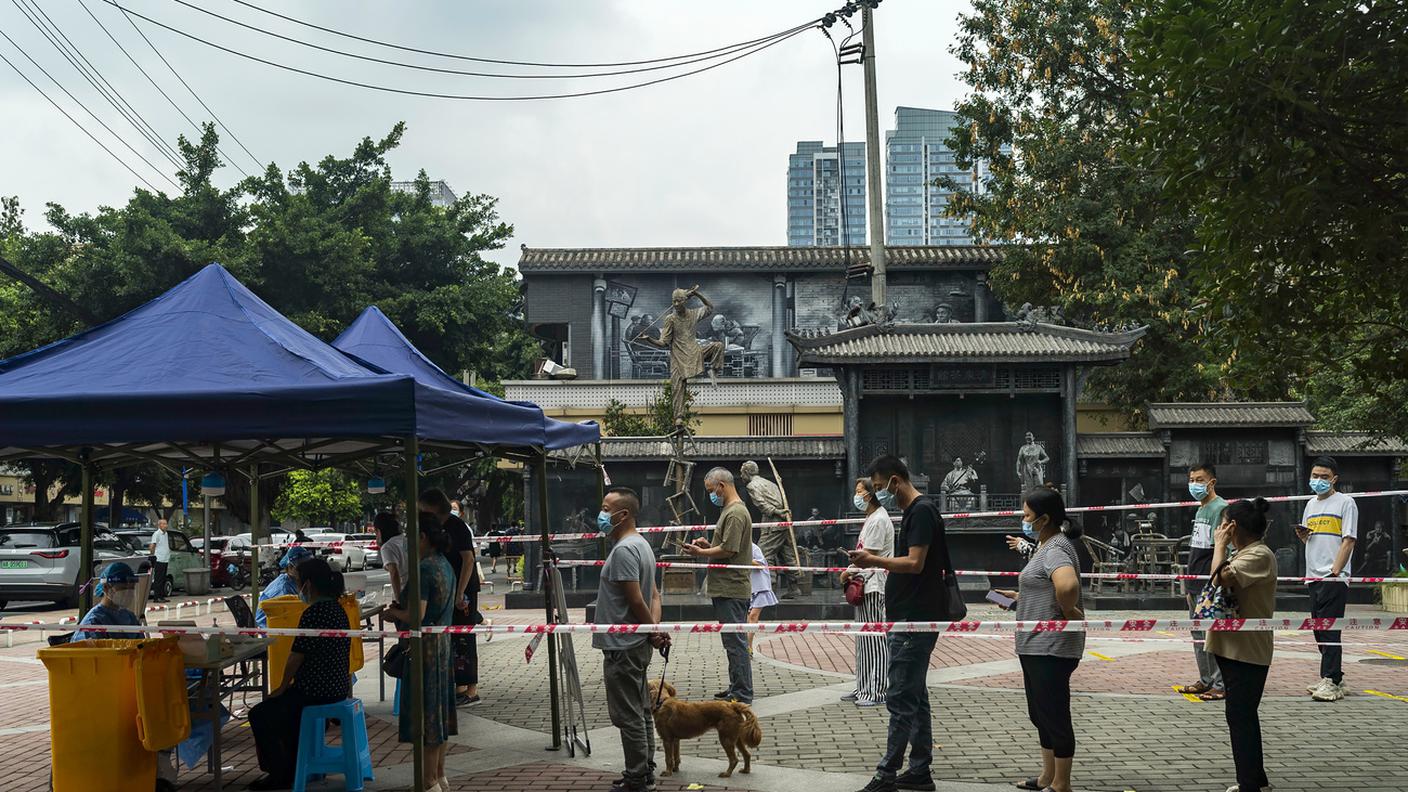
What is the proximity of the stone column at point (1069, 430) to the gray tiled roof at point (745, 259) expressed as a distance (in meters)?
13.9

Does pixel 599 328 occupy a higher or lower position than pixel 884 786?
higher

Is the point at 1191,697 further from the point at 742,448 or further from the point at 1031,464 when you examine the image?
the point at 742,448

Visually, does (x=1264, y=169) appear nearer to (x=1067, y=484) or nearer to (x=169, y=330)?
(x=169, y=330)

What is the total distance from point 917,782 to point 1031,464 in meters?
15.4

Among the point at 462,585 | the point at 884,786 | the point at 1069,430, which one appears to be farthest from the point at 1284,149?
the point at 1069,430

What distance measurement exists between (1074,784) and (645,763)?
8.44 feet

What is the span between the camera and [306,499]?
33.2 m

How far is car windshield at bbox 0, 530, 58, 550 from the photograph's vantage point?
21031 mm

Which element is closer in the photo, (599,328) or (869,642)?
(869,642)

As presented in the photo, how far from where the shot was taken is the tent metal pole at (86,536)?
8516mm

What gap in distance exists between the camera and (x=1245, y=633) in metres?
6.46

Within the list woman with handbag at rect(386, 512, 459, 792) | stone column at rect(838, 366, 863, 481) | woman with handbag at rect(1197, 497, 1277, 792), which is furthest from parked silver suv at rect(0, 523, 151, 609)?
woman with handbag at rect(1197, 497, 1277, 792)

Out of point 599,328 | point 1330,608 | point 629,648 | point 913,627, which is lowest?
point 1330,608

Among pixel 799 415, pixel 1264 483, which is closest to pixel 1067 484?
pixel 1264 483
